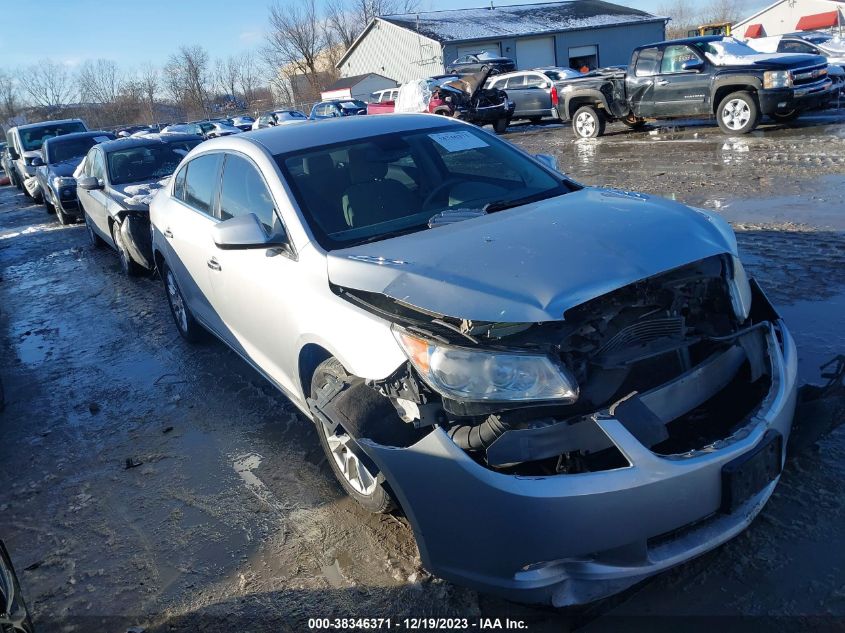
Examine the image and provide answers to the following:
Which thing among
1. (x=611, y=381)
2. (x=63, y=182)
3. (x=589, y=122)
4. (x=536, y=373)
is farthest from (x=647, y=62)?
(x=536, y=373)

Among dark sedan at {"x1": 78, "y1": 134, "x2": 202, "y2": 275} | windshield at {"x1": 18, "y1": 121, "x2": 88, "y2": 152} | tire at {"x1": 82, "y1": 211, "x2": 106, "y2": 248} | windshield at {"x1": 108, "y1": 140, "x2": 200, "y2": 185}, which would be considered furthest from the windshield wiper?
windshield at {"x1": 18, "y1": 121, "x2": 88, "y2": 152}

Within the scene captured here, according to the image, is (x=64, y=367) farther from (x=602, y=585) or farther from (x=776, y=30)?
(x=776, y=30)

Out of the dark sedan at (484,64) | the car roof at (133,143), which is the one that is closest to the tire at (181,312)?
the car roof at (133,143)

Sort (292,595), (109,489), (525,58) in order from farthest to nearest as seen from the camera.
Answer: (525,58) < (109,489) < (292,595)

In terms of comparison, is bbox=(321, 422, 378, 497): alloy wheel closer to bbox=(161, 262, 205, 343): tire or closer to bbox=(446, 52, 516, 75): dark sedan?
bbox=(161, 262, 205, 343): tire

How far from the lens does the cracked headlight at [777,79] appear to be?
1248 centimetres

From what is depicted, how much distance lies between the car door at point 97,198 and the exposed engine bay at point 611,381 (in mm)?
7427

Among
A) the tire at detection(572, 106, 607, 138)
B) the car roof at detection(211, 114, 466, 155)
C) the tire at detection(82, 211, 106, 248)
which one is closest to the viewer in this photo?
the car roof at detection(211, 114, 466, 155)

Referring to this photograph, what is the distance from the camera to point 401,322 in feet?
8.59

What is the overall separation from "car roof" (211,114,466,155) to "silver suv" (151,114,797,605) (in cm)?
46

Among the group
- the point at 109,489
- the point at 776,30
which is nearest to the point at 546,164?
the point at 109,489

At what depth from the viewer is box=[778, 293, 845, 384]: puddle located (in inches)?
161

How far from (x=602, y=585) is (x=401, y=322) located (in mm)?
1129

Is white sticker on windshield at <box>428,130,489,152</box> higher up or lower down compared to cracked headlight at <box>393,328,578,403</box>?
higher up
